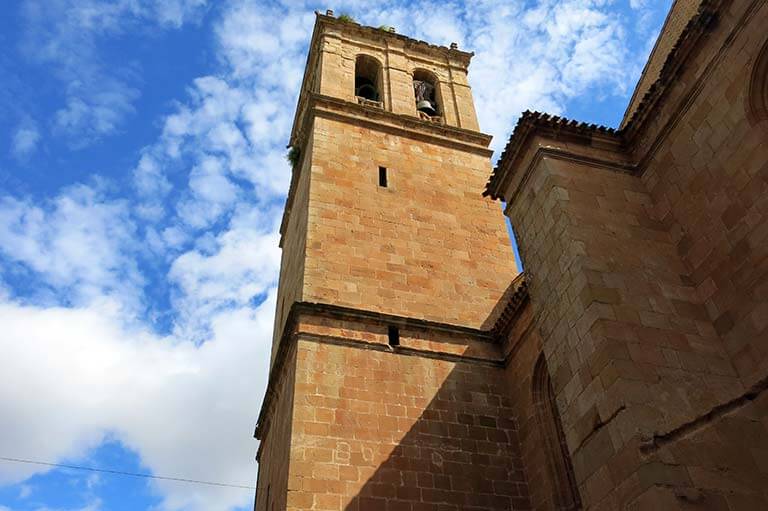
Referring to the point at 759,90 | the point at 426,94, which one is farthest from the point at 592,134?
the point at 426,94

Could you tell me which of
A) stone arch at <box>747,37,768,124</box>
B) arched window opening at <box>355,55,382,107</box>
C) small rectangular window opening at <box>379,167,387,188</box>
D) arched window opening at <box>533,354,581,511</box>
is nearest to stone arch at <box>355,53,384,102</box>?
arched window opening at <box>355,55,382,107</box>

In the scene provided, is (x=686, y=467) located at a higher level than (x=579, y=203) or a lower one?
lower

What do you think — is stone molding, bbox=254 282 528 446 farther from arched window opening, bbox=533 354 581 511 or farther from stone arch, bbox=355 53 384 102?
stone arch, bbox=355 53 384 102

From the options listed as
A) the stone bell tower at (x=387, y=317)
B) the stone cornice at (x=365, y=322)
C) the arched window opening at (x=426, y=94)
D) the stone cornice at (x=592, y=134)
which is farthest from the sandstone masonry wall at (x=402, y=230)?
the stone cornice at (x=592, y=134)

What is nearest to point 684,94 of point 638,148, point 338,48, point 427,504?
point 638,148

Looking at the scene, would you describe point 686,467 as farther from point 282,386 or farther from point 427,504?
point 282,386

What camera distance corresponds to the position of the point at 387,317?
10.4 meters

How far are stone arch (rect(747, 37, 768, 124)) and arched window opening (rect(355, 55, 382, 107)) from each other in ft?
39.4

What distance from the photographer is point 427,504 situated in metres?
8.55

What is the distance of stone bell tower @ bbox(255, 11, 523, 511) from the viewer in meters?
8.81

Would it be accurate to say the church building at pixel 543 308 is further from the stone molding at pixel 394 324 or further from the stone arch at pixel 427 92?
the stone arch at pixel 427 92

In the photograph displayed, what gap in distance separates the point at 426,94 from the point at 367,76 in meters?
1.77

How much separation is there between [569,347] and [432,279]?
547cm

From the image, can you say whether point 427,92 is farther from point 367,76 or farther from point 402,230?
point 402,230
